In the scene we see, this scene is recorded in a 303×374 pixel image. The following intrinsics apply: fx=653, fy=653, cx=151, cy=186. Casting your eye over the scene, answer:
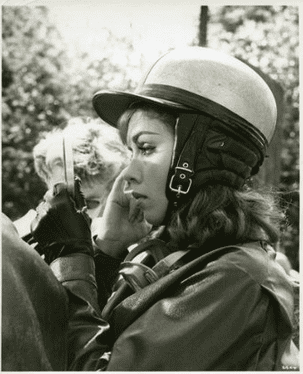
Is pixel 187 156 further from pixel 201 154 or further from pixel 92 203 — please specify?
pixel 92 203

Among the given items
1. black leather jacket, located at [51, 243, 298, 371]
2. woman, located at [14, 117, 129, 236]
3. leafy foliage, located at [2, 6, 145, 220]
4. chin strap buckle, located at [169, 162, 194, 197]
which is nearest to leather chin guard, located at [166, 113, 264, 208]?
chin strap buckle, located at [169, 162, 194, 197]

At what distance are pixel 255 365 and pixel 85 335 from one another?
347mm

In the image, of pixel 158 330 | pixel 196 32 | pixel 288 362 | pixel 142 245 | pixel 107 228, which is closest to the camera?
pixel 158 330

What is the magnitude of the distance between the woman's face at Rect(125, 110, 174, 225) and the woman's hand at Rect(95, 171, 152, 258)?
217 mm

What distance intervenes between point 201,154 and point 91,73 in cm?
129

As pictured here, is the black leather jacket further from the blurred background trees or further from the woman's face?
the blurred background trees

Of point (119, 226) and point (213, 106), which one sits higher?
point (213, 106)

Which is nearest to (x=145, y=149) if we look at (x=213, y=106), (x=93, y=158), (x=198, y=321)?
(x=213, y=106)

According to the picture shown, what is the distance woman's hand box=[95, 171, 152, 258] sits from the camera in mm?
1706

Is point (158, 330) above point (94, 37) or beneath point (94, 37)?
beneath

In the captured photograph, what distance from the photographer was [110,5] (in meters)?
1.60

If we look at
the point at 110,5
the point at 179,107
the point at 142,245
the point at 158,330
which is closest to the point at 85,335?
the point at 158,330

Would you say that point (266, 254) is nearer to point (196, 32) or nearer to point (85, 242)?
point (85, 242)

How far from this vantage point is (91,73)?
262cm
